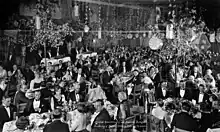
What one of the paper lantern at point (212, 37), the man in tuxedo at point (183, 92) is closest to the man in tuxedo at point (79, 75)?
the man in tuxedo at point (183, 92)

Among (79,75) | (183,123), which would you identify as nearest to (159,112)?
(183,123)

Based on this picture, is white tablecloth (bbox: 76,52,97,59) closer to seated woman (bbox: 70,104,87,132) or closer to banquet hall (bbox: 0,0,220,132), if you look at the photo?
banquet hall (bbox: 0,0,220,132)

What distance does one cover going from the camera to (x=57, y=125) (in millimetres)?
4633

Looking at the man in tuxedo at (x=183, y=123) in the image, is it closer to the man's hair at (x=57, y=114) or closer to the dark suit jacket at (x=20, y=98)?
the man's hair at (x=57, y=114)

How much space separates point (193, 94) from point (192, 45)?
2.75 feet

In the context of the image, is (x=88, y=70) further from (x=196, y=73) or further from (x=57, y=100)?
(x=196, y=73)

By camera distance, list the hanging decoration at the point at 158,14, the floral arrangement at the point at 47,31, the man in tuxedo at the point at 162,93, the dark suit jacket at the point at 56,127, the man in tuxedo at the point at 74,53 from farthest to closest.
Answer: the man in tuxedo at the point at 162,93
the hanging decoration at the point at 158,14
the man in tuxedo at the point at 74,53
the floral arrangement at the point at 47,31
the dark suit jacket at the point at 56,127

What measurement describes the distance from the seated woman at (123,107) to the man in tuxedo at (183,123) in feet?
2.55

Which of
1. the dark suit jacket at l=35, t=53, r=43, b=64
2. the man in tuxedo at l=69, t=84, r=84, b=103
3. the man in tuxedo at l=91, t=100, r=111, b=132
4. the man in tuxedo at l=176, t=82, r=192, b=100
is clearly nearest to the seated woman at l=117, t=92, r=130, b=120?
the man in tuxedo at l=91, t=100, r=111, b=132

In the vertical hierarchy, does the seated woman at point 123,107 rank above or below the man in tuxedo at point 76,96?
below

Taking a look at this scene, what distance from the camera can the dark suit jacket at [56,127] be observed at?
457cm

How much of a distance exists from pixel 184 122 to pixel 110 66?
1522 millimetres

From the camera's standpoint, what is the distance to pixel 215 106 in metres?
5.05

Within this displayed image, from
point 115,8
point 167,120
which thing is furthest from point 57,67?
point 167,120
